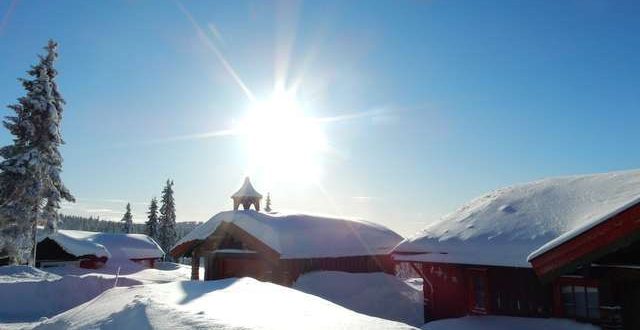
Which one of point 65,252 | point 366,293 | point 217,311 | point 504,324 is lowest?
point 366,293

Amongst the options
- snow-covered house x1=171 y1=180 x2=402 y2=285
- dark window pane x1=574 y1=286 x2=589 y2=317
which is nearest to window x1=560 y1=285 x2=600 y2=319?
dark window pane x1=574 y1=286 x2=589 y2=317

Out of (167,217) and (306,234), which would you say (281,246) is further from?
(167,217)

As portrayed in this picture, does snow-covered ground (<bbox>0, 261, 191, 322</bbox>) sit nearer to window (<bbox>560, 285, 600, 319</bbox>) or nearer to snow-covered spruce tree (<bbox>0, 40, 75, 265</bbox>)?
snow-covered spruce tree (<bbox>0, 40, 75, 265</bbox>)

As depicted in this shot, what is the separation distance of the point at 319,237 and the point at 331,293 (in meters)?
2.93

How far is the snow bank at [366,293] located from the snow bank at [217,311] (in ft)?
29.5

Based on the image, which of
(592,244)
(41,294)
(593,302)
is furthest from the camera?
(41,294)

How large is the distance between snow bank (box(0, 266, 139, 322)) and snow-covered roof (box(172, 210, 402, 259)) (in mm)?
4649

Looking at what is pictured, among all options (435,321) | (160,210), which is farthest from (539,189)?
(160,210)

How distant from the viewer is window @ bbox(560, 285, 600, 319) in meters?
9.24

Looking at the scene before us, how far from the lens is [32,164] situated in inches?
1044

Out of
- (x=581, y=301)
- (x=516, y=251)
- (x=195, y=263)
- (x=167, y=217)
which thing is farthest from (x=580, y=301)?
(x=167, y=217)

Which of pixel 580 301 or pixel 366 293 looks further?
pixel 366 293

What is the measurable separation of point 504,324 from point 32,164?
2805 centimetres

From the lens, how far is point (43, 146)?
2772cm
